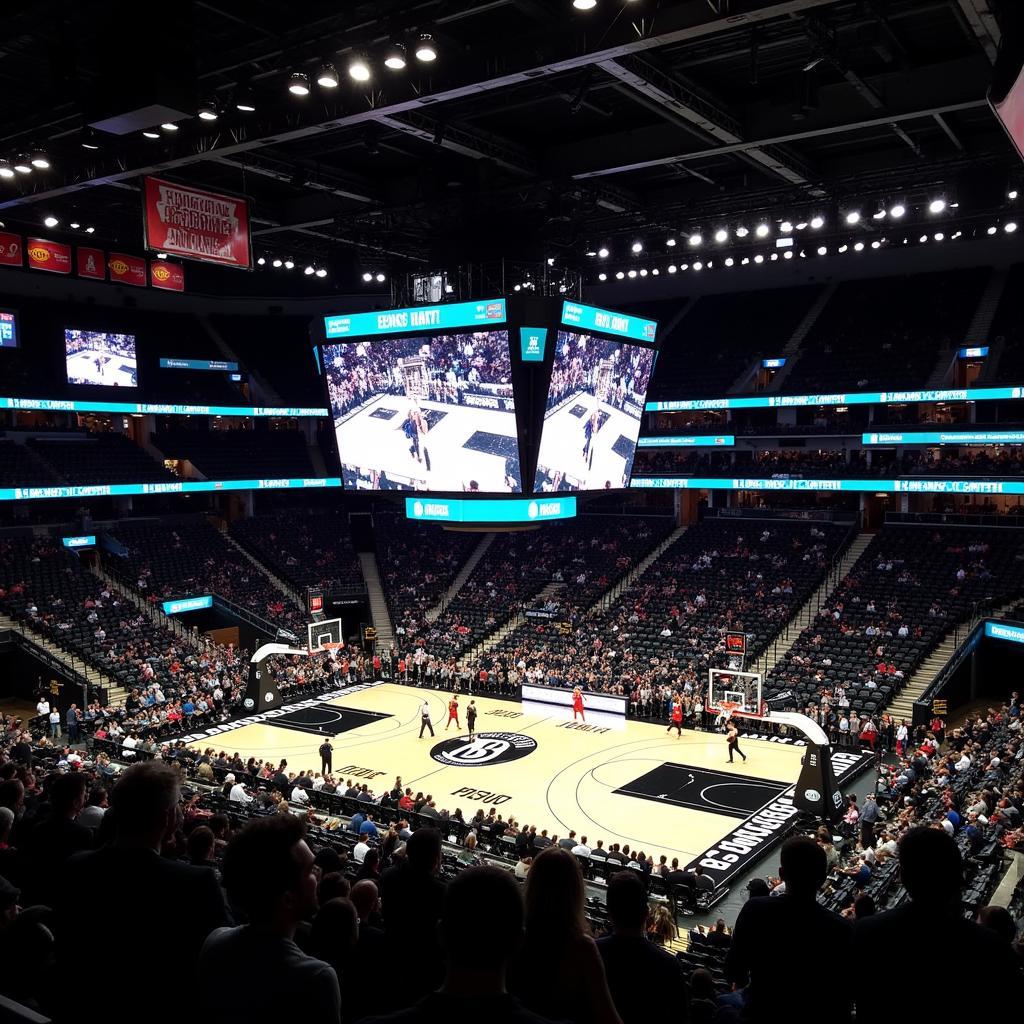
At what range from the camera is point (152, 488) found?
1578 inches

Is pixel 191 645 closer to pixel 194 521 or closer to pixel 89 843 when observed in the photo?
pixel 194 521

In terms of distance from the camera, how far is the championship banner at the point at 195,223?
16.6 metres

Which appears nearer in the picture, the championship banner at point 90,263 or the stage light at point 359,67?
the stage light at point 359,67

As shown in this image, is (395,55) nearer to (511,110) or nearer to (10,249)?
(511,110)

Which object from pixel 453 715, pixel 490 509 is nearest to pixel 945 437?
pixel 490 509

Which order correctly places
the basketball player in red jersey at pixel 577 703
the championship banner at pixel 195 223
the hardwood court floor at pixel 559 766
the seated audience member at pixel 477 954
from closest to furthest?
1. the seated audience member at pixel 477 954
2. the championship banner at pixel 195 223
3. the hardwood court floor at pixel 559 766
4. the basketball player in red jersey at pixel 577 703

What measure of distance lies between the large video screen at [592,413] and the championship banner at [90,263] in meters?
12.8

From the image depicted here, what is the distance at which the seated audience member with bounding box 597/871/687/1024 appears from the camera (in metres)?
3.43

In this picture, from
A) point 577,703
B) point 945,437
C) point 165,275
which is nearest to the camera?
point 165,275

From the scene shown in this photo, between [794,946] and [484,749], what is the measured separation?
73.6 ft

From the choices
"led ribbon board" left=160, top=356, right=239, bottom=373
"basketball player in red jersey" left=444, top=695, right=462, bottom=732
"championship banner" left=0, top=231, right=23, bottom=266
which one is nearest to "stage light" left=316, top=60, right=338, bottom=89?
"championship banner" left=0, top=231, right=23, bottom=266

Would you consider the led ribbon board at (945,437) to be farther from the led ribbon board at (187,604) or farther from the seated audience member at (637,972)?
the seated audience member at (637,972)

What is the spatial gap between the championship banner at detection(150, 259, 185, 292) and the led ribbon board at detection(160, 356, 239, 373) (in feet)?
60.4

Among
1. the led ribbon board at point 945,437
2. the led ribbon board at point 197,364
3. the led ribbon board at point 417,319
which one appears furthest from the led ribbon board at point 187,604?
the led ribbon board at point 945,437
